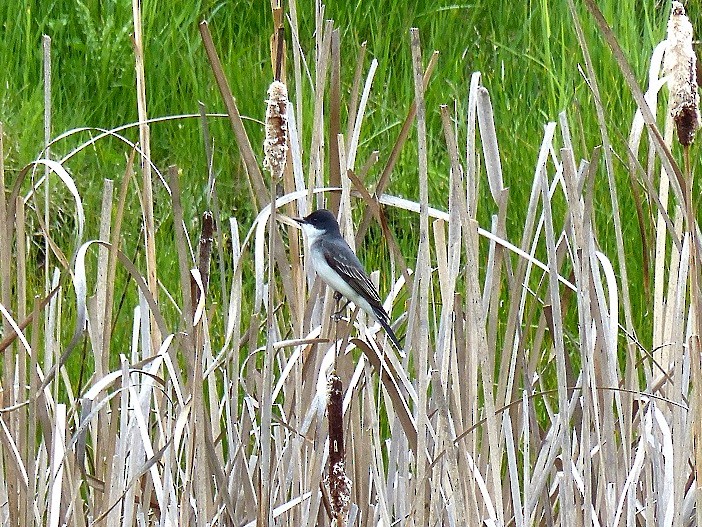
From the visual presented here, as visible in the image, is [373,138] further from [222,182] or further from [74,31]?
[74,31]

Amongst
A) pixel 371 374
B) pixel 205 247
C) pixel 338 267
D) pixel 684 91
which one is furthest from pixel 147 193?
pixel 684 91

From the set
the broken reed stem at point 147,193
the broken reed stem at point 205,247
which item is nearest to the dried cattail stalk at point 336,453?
the broken reed stem at point 205,247

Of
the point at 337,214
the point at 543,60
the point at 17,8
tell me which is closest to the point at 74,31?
the point at 17,8

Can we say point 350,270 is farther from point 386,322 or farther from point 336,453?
point 336,453

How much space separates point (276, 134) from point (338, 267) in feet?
4.78

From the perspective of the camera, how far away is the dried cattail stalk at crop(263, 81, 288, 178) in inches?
64.2

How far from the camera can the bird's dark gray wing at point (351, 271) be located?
3.02 m

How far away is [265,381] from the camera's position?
1833 millimetres

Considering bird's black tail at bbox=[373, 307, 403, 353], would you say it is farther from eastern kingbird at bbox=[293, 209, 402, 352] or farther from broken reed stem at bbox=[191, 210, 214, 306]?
broken reed stem at bbox=[191, 210, 214, 306]

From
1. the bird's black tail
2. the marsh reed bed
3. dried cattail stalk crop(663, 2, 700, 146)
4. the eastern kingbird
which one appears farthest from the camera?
the eastern kingbird

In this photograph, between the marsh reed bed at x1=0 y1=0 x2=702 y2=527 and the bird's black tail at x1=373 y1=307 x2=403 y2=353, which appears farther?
the bird's black tail at x1=373 y1=307 x2=403 y2=353

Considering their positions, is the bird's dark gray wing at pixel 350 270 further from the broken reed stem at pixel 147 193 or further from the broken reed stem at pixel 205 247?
the broken reed stem at pixel 205 247

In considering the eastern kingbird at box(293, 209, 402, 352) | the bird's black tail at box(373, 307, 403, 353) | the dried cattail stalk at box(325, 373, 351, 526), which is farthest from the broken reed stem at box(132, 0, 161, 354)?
the dried cattail stalk at box(325, 373, 351, 526)

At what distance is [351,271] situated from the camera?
312 centimetres
